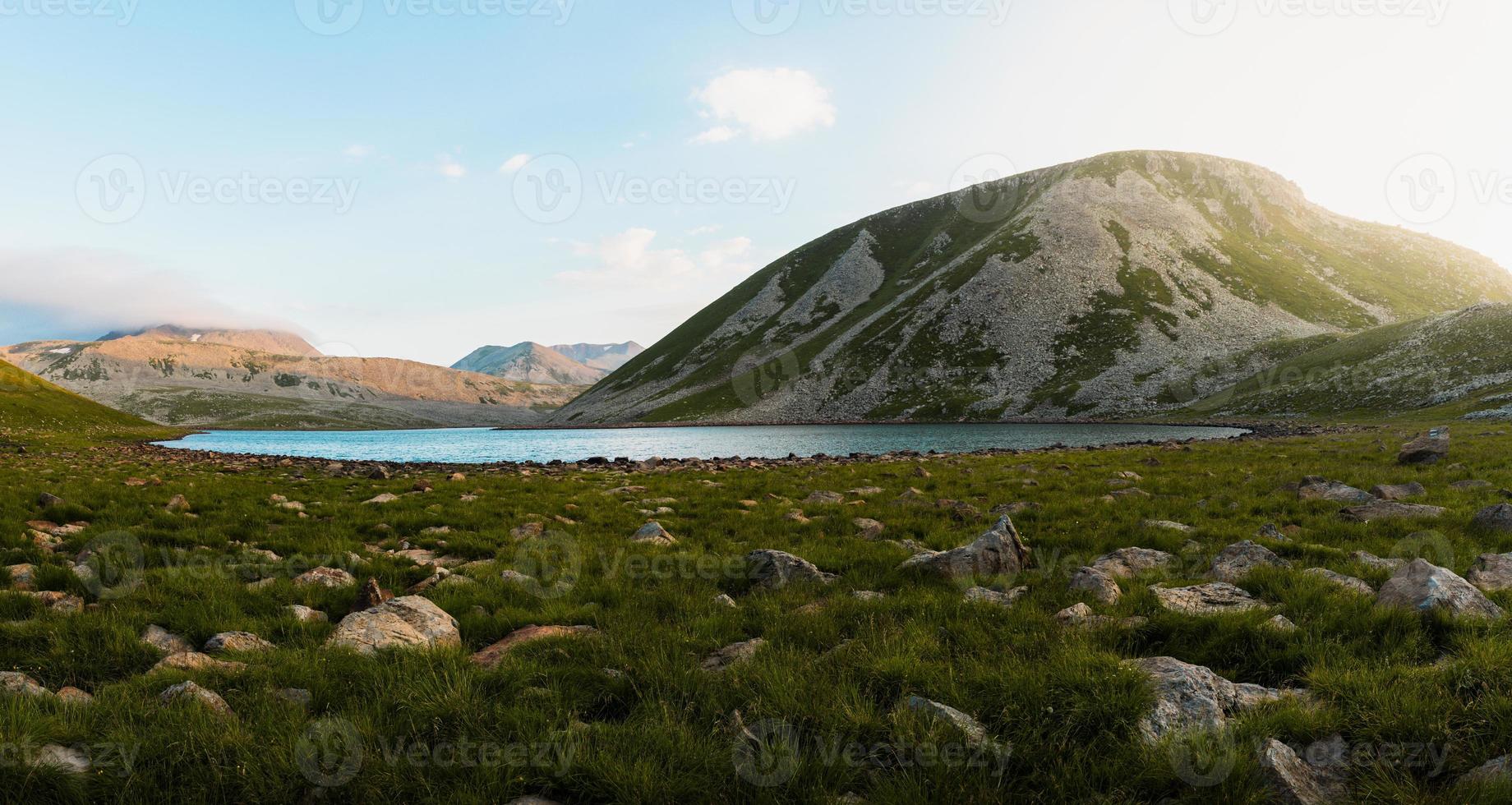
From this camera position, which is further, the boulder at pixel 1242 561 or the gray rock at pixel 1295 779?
the boulder at pixel 1242 561

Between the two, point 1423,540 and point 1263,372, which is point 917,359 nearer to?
point 1263,372

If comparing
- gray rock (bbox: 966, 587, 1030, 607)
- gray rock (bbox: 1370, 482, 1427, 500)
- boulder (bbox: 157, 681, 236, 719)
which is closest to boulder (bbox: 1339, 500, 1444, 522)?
gray rock (bbox: 1370, 482, 1427, 500)

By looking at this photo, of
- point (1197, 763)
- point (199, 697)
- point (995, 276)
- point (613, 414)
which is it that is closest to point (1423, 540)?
point (1197, 763)

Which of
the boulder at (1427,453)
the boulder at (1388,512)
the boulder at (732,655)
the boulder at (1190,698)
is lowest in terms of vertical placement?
the boulder at (732,655)

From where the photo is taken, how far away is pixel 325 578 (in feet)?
29.5

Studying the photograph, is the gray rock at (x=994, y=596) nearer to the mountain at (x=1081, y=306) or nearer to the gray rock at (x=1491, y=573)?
the gray rock at (x=1491, y=573)

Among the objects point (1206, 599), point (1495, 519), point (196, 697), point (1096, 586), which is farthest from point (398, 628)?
point (1495, 519)

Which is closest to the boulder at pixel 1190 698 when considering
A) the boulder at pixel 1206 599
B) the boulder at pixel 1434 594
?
the boulder at pixel 1206 599

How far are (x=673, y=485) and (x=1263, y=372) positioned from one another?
355 feet

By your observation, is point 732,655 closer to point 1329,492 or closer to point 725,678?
point 725,678

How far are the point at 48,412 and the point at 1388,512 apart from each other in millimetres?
138172

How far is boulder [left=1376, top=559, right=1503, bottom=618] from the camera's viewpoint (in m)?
6.38

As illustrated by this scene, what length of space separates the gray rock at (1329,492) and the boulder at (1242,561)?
23.0 ft

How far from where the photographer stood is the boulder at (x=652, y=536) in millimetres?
11727
